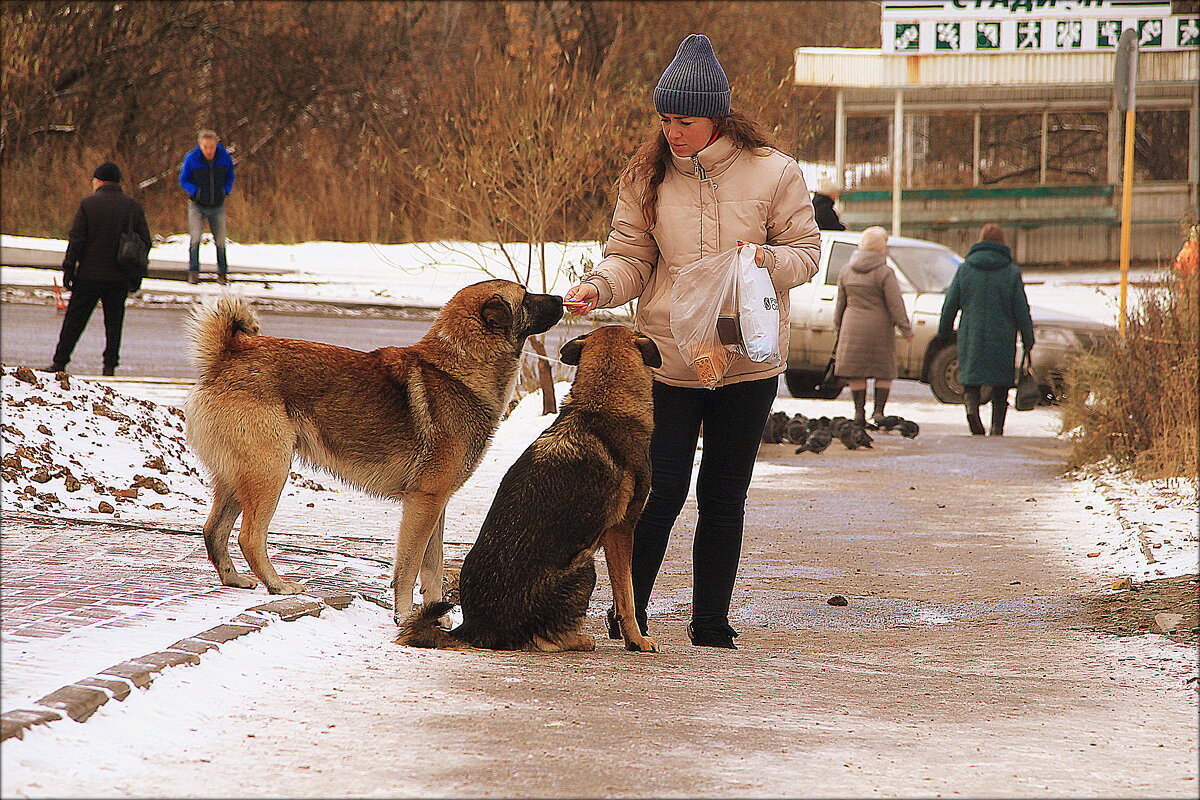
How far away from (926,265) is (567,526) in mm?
11066

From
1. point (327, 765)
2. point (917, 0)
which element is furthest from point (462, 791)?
point (917, 0)

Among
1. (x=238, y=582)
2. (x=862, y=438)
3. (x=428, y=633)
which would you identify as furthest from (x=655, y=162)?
(x=862, y=438)

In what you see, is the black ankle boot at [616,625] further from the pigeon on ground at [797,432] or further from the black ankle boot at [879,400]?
the black ankle boot at [879,400]

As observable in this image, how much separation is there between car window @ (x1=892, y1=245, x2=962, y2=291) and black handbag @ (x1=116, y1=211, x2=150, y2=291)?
771 centimetres

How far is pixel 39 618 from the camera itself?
4.55m

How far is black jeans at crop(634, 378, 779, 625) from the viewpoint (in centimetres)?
497

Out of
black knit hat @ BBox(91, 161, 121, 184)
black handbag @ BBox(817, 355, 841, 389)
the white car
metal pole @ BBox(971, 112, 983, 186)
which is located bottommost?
black handbag @ BBox(817, 355, 841, 389)

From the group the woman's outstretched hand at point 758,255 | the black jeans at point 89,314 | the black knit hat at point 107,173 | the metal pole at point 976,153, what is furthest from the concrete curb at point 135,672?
the metal pole at point 976,153

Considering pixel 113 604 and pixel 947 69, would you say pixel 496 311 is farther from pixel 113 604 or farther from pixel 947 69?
pixel 947 69

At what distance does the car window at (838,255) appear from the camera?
46.9 feet

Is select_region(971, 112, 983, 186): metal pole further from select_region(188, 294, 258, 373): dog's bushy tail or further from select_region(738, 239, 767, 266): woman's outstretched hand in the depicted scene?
select_region(188, 294, 258, 373): dog's bushy tail

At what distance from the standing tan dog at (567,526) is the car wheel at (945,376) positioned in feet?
32.4

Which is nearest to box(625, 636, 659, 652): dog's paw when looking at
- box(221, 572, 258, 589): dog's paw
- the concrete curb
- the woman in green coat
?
the concrete curb

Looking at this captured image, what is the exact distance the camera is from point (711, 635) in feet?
16.9
